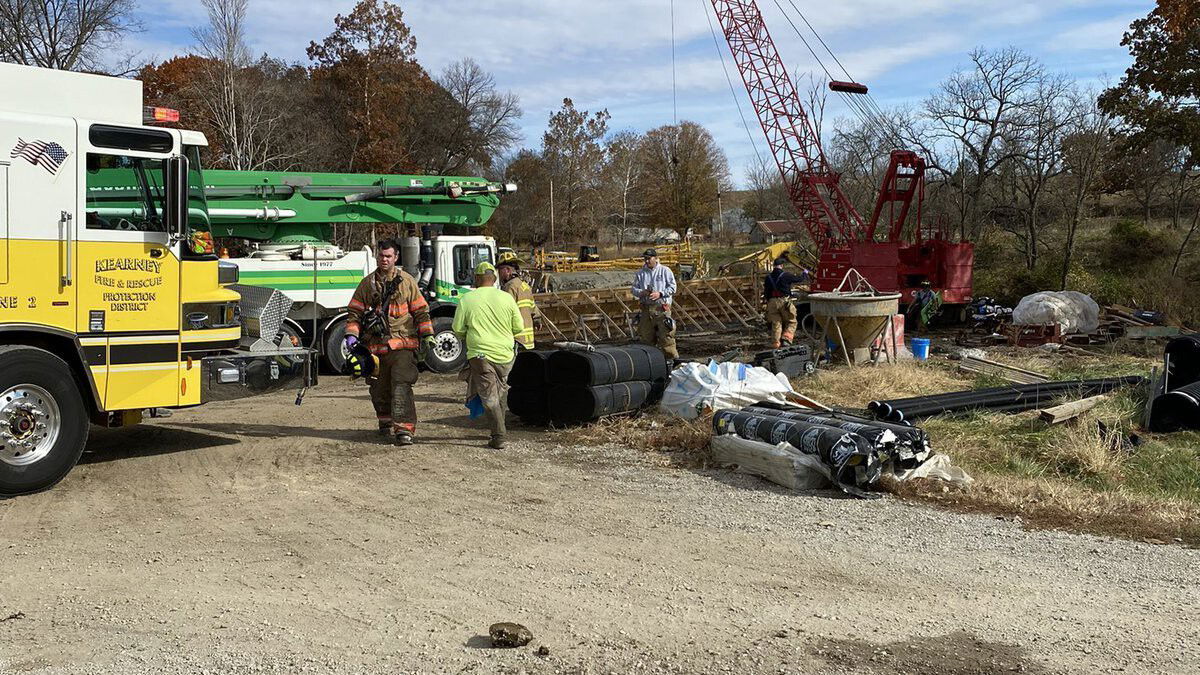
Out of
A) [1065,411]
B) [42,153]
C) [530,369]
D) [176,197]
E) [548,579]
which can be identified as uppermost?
[42,153]

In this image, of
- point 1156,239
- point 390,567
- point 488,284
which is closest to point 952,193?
point 1156,239

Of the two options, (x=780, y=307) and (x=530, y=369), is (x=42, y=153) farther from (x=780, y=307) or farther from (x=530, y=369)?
(x=780, y=307)

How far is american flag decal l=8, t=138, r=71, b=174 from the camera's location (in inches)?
291

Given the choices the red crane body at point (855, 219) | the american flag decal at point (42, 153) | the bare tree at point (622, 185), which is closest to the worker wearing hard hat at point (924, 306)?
the red crane body at point (855, 219)

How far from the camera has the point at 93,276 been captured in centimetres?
774

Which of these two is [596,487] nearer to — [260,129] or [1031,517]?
[1031,517]

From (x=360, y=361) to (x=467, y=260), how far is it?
7.66 meters

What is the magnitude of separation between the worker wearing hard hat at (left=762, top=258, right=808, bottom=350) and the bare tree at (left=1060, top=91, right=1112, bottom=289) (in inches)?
479

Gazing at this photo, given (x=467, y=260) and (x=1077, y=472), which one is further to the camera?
(x=467, y=260)

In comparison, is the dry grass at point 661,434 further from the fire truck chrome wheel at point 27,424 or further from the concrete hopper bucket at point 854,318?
the fire truck chrome wheel at point 27,424

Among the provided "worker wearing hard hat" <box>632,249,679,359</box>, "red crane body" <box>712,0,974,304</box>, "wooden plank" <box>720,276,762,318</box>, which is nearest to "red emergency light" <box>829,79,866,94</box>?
"red crane body" <box>712,0,974,304</box>

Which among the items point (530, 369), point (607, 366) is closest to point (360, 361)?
point (530, 369)

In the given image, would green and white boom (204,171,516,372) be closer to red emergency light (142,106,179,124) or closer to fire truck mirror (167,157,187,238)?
red emergency light (142,106,179,124)

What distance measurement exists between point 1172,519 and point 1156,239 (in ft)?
82.9
